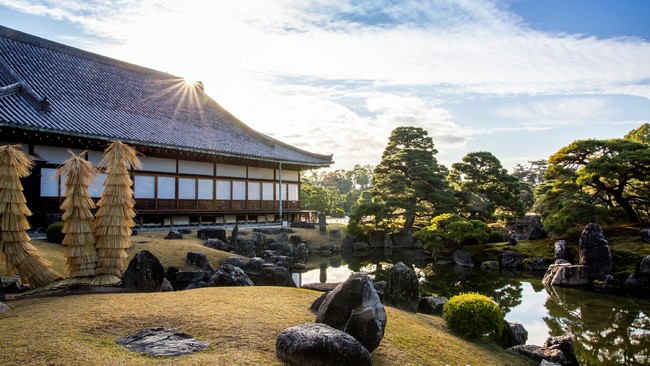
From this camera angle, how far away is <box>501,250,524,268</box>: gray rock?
69.2 feet

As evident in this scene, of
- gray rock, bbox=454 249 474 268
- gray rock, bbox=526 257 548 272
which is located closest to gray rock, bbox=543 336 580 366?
gray rock, bbox=526 257 548 272

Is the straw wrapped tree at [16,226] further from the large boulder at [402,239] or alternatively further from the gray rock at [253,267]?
the large boulder at [402,239]

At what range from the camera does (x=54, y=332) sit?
5.38 m

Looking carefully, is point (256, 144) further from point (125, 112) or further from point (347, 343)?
point (347, 343)

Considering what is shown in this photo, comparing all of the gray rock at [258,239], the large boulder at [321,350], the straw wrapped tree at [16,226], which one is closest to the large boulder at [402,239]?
the gray rock at [258,239]

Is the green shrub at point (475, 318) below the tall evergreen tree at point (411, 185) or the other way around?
below

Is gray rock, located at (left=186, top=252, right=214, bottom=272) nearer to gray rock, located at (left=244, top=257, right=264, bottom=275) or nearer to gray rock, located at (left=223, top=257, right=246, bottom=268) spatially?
gray rock, located at (left=223, top=257, right=246, bottom=268)

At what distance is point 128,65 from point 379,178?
2218 centimetres

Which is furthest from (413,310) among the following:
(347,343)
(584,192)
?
(584,192)

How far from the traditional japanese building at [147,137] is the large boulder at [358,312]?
53.4 ft

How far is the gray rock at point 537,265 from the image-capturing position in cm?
1995

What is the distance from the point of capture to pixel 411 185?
32.1 m

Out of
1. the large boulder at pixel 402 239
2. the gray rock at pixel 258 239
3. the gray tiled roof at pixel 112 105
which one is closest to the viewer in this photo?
the gray tiled roof at pixel 112 105

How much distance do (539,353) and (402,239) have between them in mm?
23081
